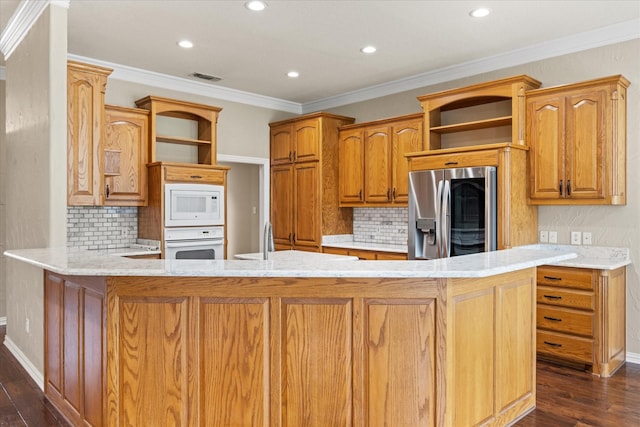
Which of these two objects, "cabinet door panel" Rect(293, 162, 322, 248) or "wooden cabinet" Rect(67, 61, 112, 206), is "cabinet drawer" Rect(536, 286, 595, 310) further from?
"wooden cabinet" Rect(67, 61, 112, 206)

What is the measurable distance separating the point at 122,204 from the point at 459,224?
3.40 metres

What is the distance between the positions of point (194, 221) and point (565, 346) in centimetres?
374

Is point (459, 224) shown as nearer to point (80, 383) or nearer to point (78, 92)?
point (80, 383)

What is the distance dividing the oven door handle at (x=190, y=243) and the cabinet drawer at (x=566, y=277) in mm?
3336

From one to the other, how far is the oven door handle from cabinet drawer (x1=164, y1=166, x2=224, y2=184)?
2.15ft

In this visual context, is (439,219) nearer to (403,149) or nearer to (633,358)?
(403,149)

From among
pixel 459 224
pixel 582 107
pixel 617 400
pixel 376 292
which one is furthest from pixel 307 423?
pixel 582 107

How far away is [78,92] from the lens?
438 centimetres

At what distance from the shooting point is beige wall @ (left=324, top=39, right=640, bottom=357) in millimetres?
3971

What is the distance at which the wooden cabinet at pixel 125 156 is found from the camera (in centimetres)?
480

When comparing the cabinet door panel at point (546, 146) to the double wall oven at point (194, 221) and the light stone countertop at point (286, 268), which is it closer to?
the light stone countertop at point (286, 268)

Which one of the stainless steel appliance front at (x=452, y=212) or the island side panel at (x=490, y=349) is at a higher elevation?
the stainless steel appliance front at (x=452, y=212)

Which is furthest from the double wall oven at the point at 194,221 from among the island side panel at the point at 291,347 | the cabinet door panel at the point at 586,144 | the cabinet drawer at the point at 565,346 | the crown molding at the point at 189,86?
the cabinet door panel at the point at 586,144

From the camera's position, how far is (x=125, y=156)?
4926 mm
